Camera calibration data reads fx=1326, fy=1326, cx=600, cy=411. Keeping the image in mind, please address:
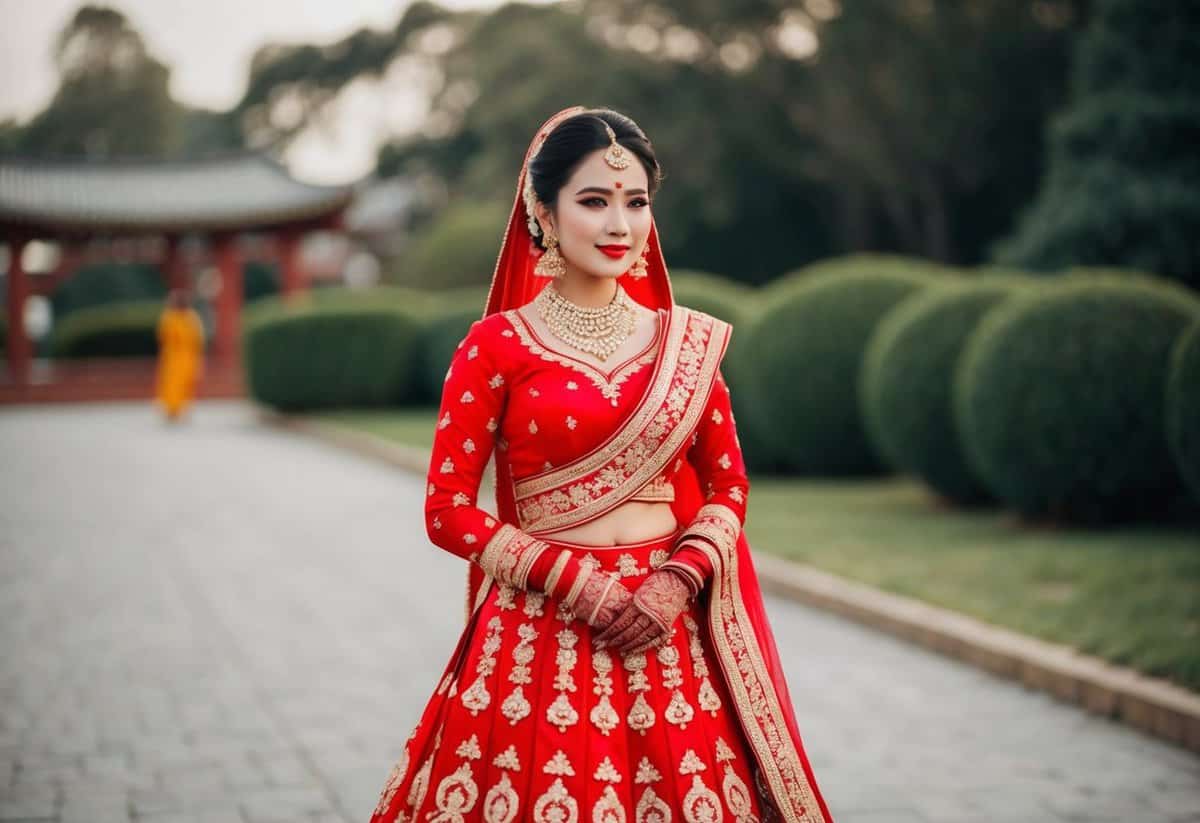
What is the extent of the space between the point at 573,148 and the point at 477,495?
0.70 metres

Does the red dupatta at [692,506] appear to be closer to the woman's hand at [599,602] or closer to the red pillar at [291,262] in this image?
the woman's hand at [599,602]

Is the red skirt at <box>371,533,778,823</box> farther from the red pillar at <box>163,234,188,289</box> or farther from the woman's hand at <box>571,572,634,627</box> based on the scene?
the red pillar at <box>163,234,188,289</box>

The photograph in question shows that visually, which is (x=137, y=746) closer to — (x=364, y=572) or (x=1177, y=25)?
(x=364, y=572)

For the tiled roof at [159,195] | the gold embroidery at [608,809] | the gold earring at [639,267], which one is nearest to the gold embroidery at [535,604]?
the gold embroidery at [608,809]

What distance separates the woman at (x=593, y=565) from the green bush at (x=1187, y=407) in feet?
14.8

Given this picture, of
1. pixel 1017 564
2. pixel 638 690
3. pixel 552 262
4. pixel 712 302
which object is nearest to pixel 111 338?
pixel 712 302

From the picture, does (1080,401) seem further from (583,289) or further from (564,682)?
(564,682)

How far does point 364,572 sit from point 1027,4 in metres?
18.3

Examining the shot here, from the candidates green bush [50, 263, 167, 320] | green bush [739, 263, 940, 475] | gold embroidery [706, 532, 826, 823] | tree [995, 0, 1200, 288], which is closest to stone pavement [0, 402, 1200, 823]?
gold embroidery [706, 532, 826, 823]

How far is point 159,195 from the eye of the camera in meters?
31.4

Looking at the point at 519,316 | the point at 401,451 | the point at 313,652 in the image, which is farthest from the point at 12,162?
the point at 519,316

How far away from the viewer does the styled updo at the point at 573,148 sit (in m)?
2.59

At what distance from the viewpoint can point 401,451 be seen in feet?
46.8

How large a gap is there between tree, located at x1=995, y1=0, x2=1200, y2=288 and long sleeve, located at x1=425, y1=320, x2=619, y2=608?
14175 millimetres
